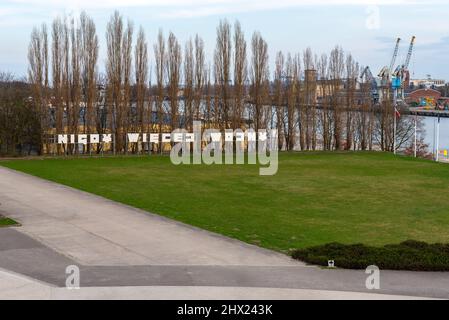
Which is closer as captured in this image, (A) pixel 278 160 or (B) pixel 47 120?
(A) pixel 278 160

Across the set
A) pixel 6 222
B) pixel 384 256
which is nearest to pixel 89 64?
pixel 6 222

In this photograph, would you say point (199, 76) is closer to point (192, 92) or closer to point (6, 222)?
point (192, 92)

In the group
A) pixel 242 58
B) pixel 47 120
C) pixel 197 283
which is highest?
pixel 242 58

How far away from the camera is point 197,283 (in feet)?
29.0

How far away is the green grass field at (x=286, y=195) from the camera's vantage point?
43.0 feet

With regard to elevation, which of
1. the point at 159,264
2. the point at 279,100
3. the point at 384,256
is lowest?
the point at 159,264

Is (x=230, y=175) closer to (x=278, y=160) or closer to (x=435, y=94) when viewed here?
(x=278, y=160)

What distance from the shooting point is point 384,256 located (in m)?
10.1

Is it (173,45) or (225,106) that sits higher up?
(173,45)

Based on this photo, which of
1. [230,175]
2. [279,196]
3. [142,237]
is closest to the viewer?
[142,237]

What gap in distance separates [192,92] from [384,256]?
96.2 feet

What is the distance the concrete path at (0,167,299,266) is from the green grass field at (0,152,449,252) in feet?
2.34
